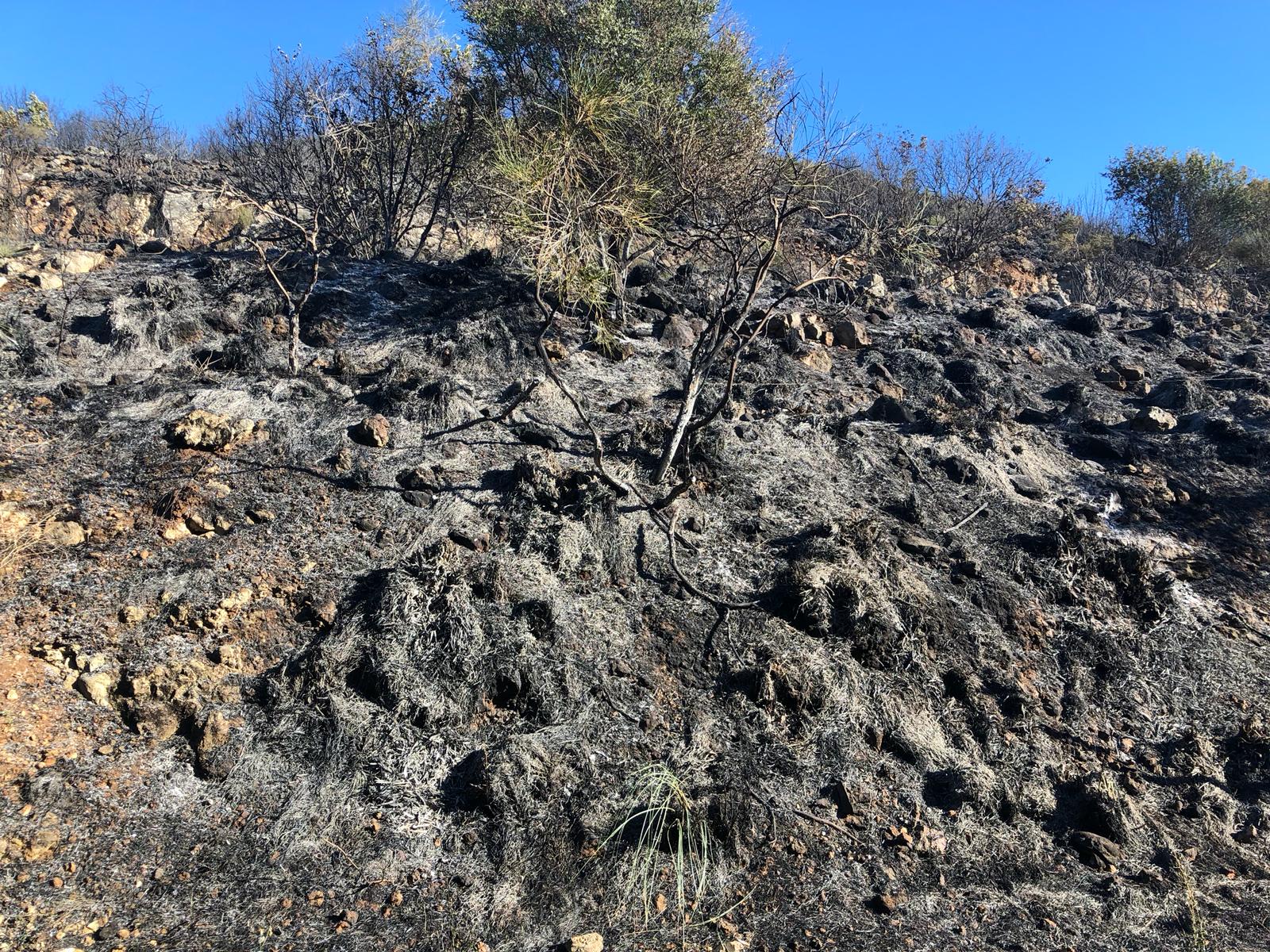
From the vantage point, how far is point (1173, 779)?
474 centimetres

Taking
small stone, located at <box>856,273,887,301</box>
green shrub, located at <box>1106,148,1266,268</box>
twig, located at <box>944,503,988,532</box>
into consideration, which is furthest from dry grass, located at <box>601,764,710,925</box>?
green shrub, located at <box>1106,148,1266,268</box>

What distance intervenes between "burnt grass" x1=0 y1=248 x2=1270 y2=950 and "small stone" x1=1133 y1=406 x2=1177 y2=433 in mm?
447

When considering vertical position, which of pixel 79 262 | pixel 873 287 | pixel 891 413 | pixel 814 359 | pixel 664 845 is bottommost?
pixel 664 845

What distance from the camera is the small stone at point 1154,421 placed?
8.27 metres

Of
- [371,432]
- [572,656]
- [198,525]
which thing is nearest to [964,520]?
[572,656]

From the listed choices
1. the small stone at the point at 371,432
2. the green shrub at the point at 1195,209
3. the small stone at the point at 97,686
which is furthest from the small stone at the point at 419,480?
the green shrub at the point at 1195,209

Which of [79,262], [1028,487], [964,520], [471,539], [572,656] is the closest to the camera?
[572,656]

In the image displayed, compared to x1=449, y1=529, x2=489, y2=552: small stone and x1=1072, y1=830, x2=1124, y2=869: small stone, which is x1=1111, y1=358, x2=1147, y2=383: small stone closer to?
x1=1072, y1=830, x2=1124, y2=869: small stone

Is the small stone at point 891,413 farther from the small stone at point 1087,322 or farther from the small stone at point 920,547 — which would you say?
Result: the small stone at point 1087,322

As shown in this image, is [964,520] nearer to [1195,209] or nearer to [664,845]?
[664,845]

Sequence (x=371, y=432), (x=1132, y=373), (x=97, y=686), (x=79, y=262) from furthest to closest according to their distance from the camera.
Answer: (x=1132, y=373) < (x=79, y=262) < (x=371, y=432) < (x=97, y=686)

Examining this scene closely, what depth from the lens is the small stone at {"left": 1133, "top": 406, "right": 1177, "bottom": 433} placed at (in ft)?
27.1

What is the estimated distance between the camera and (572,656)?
15.6 feet

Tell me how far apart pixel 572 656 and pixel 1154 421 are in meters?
7.19
